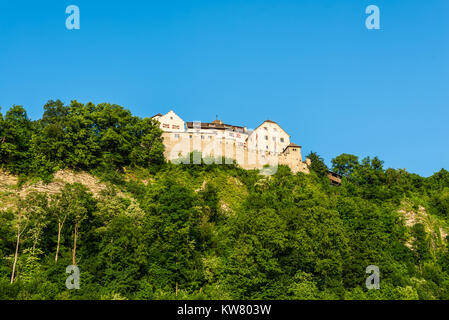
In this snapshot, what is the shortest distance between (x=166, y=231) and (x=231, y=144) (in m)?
33.3

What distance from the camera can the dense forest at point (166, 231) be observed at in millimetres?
32919

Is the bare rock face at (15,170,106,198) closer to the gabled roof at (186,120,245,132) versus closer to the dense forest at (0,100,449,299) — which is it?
the dense forest at (0,100,449,299)

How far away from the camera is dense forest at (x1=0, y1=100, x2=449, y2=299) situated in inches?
1296

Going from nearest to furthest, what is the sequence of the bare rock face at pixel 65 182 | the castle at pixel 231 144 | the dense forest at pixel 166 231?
the dense forest at pixel 166 231, the bare rock face at pixel 65 182, the castle at pixel 231 144

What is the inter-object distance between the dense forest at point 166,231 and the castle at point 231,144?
7.27 metres

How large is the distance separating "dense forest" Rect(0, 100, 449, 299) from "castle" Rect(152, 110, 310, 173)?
286 inches

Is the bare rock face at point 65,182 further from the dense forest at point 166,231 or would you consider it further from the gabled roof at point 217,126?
the gabled roof at point 217,126

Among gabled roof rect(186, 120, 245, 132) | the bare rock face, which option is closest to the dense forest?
the bare rock face

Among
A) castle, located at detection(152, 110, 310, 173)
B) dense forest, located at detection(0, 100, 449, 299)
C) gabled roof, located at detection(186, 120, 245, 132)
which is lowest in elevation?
dense forest, located at detection(0, 100, 449, 299)

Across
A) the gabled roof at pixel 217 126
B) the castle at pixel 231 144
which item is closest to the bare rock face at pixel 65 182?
the castle at pixel 231 144

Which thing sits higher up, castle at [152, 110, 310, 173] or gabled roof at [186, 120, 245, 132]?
gabled roof at [186, 120, 245, 132]

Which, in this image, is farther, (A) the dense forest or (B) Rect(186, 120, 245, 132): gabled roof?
(B) Rect(186, 120, 245, 132): gabled roof

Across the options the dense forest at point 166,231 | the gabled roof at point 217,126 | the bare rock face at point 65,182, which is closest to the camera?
the dense forest at point 166,231

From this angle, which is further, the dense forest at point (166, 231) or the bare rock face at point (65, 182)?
the bare rock face at point (65, 182)
